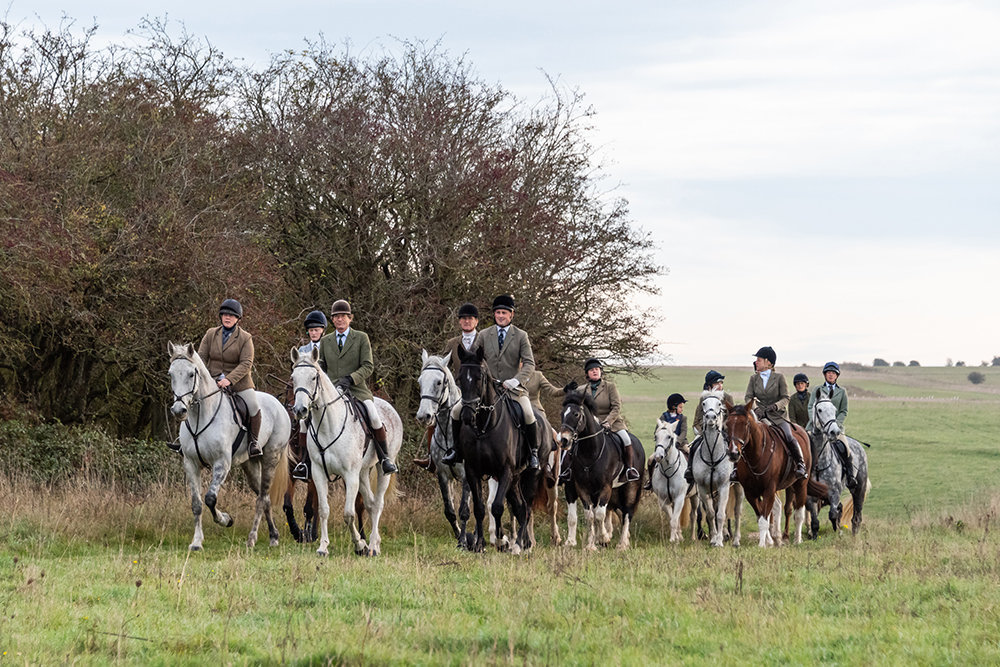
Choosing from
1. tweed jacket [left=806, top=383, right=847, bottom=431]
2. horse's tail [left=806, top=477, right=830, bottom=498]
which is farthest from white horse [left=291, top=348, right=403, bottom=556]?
tweed jacket [left=806, top=383, right=847, bottom=431]

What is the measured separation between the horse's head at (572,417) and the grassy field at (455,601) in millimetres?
1428

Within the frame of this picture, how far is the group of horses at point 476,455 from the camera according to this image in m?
11.5

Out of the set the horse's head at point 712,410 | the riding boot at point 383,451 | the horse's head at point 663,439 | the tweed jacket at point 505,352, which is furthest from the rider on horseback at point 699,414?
the riding boot at point 383,451

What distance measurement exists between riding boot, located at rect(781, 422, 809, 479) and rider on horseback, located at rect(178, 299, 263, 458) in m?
7.41

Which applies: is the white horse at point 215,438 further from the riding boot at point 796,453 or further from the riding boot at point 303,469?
the riding boot at point 796,453

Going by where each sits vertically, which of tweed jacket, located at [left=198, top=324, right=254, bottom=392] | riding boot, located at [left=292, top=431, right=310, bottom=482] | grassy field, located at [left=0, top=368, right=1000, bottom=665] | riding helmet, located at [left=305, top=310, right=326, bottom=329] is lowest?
grassy field, located at [left=0, top=368, right=1000, bottom=665]

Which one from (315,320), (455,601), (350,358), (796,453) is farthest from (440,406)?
(796,453)

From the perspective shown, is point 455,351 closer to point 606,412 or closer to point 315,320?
point 315,320

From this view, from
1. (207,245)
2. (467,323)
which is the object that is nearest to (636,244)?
(207,245)

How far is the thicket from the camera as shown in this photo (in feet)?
58.9

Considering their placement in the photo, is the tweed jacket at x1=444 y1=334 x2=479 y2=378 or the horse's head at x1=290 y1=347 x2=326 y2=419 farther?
the tweed jacket at x1=444 y1=334 x2=479 y2=378

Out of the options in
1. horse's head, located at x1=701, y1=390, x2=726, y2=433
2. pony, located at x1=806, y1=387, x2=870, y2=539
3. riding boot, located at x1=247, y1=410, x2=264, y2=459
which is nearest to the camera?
riding boot, located at x1=247, y1=410, x2=264, y2=459

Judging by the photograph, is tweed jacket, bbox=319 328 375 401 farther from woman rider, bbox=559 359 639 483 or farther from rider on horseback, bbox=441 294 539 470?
woman rider, bbox=559 359 639 483

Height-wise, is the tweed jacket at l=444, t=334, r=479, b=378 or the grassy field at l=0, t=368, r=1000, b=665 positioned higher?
the tweed jacket at l=444, t=334, r=479, b=378
